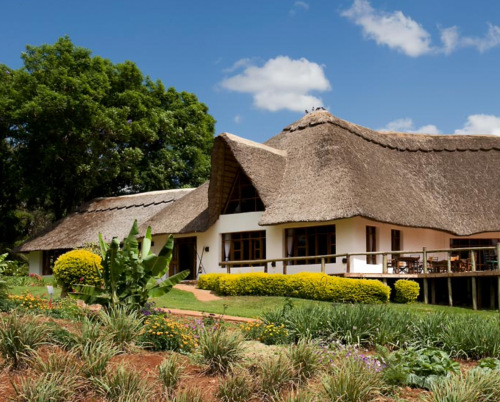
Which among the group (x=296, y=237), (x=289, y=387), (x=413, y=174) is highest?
(x=413, y=174)

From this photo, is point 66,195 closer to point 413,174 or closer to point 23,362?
point 413,174

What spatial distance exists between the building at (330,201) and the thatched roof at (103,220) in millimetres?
138

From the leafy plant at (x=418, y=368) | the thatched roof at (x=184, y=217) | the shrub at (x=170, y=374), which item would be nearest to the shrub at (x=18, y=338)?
the shrub at (x=170, y=374)

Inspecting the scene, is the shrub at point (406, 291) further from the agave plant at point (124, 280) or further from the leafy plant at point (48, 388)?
the leafy plant at point (48, 388)

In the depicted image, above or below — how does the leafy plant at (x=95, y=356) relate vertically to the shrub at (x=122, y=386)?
above

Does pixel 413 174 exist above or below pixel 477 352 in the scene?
above

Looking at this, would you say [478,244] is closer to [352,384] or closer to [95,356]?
[352,384]

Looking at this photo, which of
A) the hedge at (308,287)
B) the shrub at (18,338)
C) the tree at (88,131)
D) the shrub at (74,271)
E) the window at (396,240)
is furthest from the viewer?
the tree at (88,131)

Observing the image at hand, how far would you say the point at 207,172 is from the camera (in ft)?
152

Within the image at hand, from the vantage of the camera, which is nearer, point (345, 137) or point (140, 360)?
point (140, 360)

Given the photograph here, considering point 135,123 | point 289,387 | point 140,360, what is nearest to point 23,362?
point 140,360

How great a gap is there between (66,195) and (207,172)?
9531mm

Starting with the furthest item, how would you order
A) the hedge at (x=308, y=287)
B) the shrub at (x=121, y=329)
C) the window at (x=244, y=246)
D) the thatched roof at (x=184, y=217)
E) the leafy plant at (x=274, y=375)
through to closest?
the thatched roof at (x=184, y=217), the window at (x=244, y=246), the hedge at (x=308, y=287), the shrub at (x=121, y=329), the leafy plant at (x=274, y=375)

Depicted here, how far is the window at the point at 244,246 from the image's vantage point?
29953mm
